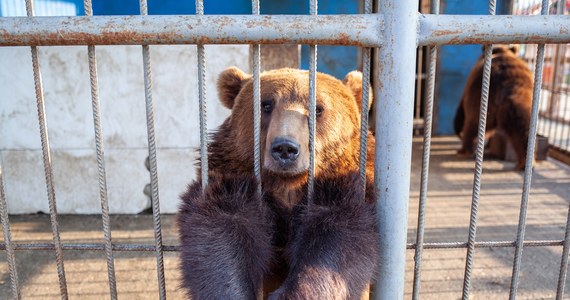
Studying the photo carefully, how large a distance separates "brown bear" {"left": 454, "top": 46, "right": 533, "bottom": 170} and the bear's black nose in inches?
195

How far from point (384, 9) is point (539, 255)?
2.89m

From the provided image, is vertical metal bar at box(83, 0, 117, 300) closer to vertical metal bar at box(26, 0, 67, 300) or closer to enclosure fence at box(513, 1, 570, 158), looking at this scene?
vertical metal bar at box(26, 0, 67, 300)

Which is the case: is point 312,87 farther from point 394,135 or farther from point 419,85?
point 419,85

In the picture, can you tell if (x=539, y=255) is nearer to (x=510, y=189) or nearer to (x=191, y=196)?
(x=510, y=189)

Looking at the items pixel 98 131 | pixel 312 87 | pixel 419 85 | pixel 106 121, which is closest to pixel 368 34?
pixel 312 87

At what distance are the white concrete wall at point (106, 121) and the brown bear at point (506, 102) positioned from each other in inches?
140

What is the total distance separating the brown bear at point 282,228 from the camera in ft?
5.33

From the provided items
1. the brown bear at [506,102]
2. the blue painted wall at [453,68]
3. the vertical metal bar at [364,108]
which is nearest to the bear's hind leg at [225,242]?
the vertical metal bar at [364,108]

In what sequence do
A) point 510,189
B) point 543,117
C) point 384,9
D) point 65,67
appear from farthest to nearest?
point 543,117, point 510,189, point 65,67, point 384,9

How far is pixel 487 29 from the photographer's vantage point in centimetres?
158

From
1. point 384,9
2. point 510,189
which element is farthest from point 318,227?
point 510,189

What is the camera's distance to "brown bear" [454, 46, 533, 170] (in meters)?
5.94

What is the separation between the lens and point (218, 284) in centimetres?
162

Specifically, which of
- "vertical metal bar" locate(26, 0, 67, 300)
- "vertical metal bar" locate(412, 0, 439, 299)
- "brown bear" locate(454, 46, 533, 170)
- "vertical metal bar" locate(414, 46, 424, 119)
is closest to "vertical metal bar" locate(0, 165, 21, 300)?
"vertical metal bar" locate(26, 0, 67, 300)
